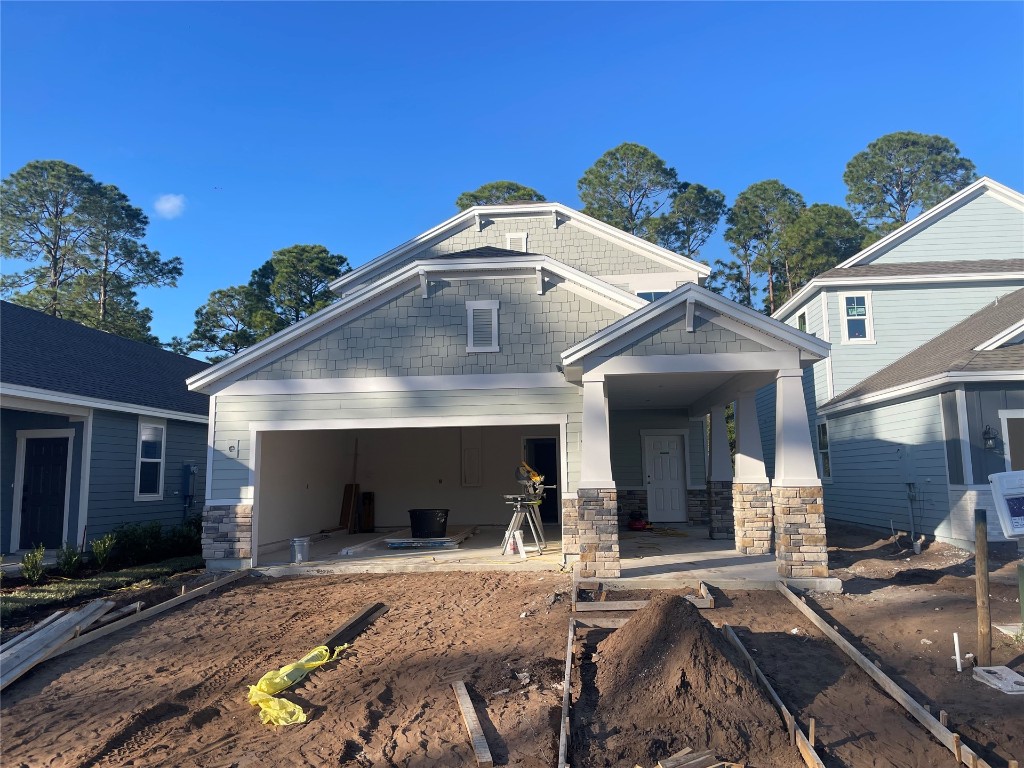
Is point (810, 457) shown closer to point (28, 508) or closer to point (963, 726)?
point (963, 726)

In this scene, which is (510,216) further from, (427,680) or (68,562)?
(427,680)

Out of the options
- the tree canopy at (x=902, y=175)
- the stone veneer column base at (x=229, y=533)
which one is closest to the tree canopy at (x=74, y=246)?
the stone veneer column base at (x=229, y=533)

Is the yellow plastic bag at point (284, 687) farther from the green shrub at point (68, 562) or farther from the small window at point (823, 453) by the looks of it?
the small window at point (823, 453)

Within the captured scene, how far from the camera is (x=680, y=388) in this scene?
11344mm

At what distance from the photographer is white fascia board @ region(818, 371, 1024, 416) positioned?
10828 mm

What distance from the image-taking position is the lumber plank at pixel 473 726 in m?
4.14

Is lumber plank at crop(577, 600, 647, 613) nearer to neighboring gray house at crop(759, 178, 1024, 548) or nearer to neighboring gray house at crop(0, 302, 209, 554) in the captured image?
neighboring gray house at crop(759, 178, 1024, 548)

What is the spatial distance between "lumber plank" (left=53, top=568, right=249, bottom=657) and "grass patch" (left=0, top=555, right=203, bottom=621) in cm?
105

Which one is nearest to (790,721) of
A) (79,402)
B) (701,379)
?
(701,379)

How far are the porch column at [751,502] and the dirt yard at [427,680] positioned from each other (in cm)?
209

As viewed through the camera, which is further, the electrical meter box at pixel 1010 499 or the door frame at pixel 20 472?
the door frame at pixel 20 472

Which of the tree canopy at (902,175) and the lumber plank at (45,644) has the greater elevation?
the tree canopy at (902,175)

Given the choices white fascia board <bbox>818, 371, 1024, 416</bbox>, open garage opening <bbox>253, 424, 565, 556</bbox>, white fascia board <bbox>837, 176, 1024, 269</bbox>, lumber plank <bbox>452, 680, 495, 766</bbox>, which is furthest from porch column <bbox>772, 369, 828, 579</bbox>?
white fascia board <bbox>837, 176, 1024, 269</bbox>

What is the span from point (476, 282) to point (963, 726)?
8635 millimetres
